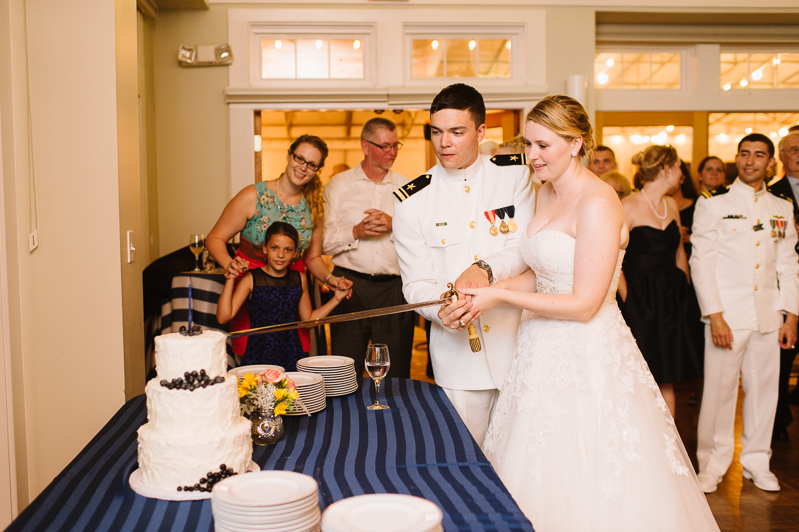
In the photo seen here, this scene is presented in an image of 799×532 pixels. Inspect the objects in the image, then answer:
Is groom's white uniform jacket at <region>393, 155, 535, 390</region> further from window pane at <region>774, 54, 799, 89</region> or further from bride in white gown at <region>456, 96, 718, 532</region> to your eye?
window pane at <region>774, 54, 799, 89</region>

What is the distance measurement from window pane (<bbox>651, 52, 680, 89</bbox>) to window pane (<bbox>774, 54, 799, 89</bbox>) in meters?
0.93

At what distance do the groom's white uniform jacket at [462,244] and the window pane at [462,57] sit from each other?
2.92 m

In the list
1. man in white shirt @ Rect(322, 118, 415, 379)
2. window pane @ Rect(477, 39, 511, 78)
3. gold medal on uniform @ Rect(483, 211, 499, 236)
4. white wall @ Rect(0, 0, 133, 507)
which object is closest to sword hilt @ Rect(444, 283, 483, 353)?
gold medal on uniform @ Rect(483, 211, 499, 236)

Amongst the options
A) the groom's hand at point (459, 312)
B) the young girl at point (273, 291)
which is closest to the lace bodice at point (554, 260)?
the groom's hand at point (459, 312)

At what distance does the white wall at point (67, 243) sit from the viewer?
2.56m

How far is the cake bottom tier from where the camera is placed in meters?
1.24

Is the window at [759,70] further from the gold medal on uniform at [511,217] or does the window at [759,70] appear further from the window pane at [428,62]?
the gold medal on uniform at [511,217]

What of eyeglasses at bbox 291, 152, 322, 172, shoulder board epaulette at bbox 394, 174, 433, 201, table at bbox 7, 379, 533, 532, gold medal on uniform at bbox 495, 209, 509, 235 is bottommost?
table at bbox 7, 379, 533, 532

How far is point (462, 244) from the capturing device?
2.30m

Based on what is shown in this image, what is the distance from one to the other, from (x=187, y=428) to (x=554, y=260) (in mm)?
1190

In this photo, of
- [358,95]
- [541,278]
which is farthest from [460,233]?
[358,95]

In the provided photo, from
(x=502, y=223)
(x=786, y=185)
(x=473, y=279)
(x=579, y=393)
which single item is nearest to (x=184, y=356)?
(x=473, y=279)

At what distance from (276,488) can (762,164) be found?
3056 millimetres

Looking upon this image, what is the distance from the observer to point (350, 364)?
2.08 m
